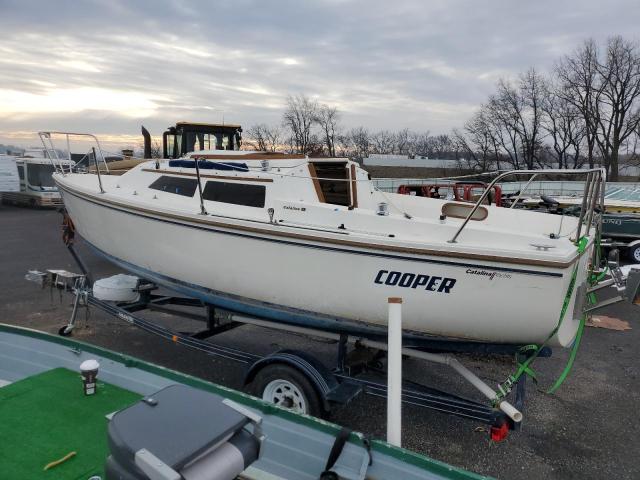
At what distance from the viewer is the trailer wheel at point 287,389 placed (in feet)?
11.1

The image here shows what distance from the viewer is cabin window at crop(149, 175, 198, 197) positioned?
4.76m

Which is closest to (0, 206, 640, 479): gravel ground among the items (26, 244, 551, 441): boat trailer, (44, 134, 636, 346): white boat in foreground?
(26, 244, 551, 441): boat trailer

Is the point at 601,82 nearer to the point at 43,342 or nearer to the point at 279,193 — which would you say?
the point at 279,193

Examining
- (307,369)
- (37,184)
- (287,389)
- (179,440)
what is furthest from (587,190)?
(37,184)

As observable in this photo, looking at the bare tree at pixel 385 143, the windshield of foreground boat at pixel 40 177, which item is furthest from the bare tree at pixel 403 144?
the windshield of foreground boat at pixel 40 177

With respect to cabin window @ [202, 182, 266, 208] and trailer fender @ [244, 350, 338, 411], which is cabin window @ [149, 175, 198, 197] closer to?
cabin window @ [202, 182, 266, 208]

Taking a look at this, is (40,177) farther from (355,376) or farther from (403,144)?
(403,144)

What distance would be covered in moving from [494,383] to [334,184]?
8.51ft

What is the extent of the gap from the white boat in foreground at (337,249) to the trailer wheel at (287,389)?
48 centimetres

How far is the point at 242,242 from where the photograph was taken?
3865 mm

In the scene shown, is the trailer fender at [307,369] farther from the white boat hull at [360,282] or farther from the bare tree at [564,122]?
the bare tree at [564,122]

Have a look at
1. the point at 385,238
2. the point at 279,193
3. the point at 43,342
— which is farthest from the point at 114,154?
Answer: the point at 385,238

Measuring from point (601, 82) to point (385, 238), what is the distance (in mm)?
37340

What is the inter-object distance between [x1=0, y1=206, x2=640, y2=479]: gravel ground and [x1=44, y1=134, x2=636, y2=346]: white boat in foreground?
33.7 inches
